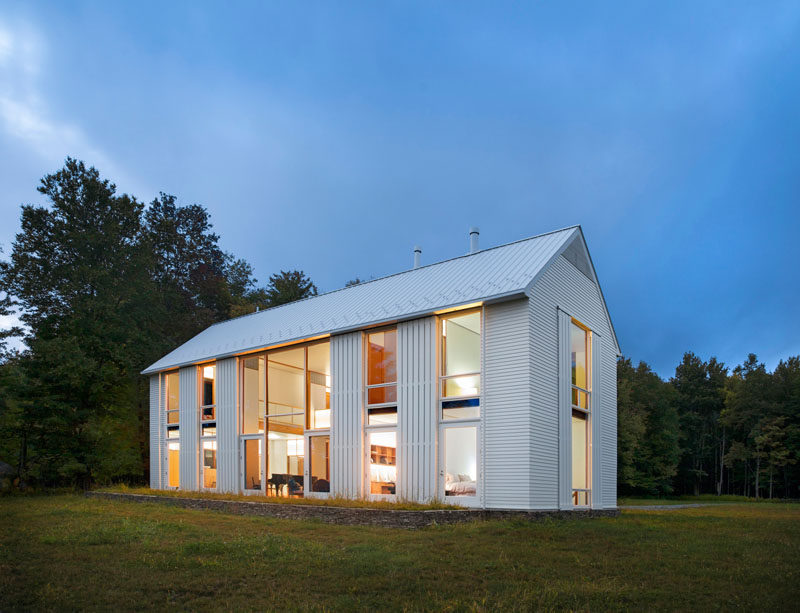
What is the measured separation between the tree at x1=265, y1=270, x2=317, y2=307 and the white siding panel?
22.2 meters

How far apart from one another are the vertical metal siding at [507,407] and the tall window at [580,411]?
2986mm

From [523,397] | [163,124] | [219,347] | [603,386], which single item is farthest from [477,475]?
[163,124]

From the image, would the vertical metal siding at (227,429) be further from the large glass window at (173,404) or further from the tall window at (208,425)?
Answer: the large glass window at (173,404)

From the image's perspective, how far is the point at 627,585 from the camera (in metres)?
6.36

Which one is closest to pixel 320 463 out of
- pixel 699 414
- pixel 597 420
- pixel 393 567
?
pixel 597 420

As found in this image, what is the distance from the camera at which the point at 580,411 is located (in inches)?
612

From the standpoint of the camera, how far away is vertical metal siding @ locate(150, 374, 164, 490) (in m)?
21.7

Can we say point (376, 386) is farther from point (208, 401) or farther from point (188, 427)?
point (188, 427)

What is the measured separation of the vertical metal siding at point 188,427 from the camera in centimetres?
2003

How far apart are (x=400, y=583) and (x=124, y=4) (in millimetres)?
25359

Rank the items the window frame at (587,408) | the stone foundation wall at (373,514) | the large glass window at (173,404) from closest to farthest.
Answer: the stone foundation wall at (373,514), the window frame at (587,408), the large glass window at (173,404)

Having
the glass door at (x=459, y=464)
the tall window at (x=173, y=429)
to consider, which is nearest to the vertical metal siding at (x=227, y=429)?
the tall window at (x=173, y=429)

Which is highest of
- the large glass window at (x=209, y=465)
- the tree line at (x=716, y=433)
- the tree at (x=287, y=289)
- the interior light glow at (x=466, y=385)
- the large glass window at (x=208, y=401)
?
the tree at (x=287, y=289)

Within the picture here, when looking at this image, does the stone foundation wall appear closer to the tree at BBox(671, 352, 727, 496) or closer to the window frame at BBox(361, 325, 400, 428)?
the window frame at BBox(361, 325, 400, 428)
